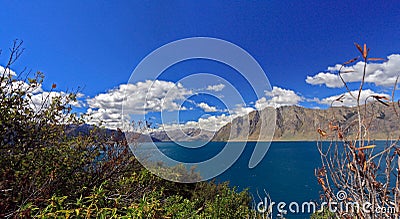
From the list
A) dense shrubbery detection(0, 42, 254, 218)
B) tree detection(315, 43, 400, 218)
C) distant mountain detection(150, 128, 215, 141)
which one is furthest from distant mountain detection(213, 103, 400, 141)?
dense shrubbery detection(0, 42, 254, 218)

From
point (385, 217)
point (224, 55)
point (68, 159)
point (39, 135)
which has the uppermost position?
point (224, 55)

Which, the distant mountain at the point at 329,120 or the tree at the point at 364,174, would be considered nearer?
the tree at the point at 364,174

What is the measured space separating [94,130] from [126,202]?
1.71 metres

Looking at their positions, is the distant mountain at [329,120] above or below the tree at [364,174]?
above

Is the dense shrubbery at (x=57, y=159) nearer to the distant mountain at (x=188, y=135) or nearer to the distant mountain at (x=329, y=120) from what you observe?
the distant mountain at (x=188, y=135)

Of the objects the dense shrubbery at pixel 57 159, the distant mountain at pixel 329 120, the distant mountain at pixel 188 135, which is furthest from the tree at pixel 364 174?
the distant mountain at pixel 188 135

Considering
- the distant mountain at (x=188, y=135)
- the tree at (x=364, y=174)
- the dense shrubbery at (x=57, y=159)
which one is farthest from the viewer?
the distant mountain at (x=188, y=135)

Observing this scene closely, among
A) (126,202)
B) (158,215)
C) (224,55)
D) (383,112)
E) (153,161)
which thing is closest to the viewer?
(383,112)

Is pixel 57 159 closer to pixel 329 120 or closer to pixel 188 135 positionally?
pixel 188 135

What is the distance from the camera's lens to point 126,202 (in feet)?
5.76

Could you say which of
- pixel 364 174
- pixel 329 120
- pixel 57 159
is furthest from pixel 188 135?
pixel 364 174

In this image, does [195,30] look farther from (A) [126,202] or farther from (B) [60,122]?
(A) [126,202]

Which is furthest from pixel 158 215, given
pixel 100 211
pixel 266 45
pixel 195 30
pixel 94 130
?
pixel 266 45

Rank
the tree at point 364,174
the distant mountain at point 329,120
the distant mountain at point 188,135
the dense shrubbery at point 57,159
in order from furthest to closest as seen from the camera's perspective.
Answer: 1. the distant mountain at point 188,135
2. the dense shrubbery at point 57,159
3. the distant mountain at point 329,120
4. the tree at point 364,174
